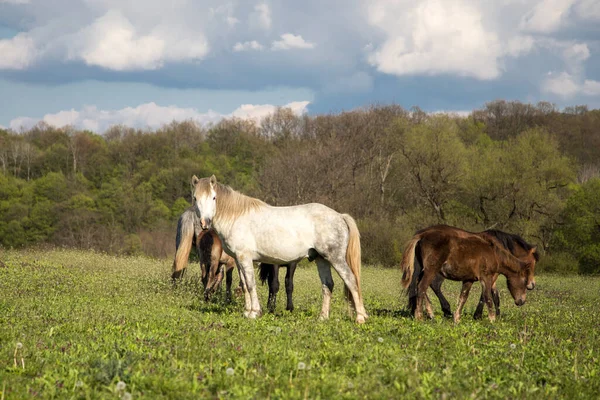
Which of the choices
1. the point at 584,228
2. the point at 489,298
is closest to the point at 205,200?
the point at 489,298

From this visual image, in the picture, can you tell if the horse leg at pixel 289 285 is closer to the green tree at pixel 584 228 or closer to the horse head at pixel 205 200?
the horse head at pixel 205 200

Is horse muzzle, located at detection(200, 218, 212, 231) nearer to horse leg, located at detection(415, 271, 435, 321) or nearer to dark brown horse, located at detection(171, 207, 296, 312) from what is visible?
dark brown horse, located at detection(171, 207, 296, 312)

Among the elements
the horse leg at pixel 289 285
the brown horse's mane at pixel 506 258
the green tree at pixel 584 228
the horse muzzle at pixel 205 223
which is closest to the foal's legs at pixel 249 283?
the horse muzzle at pixel 205 223

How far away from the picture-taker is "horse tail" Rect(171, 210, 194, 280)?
16.4 metres

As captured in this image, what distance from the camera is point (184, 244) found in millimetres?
16578

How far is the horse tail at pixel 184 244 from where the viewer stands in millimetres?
16406

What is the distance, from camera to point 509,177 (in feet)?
157

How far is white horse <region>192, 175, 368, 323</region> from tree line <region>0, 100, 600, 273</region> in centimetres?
3198

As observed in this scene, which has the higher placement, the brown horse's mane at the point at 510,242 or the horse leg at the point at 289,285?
the brown horse's mane at the point at 510,242

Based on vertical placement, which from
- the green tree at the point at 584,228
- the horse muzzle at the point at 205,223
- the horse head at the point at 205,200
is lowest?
the green tree at the point at 584,228

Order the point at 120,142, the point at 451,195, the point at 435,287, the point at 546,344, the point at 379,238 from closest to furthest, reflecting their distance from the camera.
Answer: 1. the point at 546,344
2. the point at 435,287
3. the point at 379,238
4. the point at 451,195
5. the point at 120,142

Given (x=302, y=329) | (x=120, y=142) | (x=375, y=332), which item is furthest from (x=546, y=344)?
(x=120, y=142)

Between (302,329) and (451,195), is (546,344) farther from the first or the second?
(451,195)

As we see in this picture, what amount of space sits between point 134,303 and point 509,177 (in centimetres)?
4194
